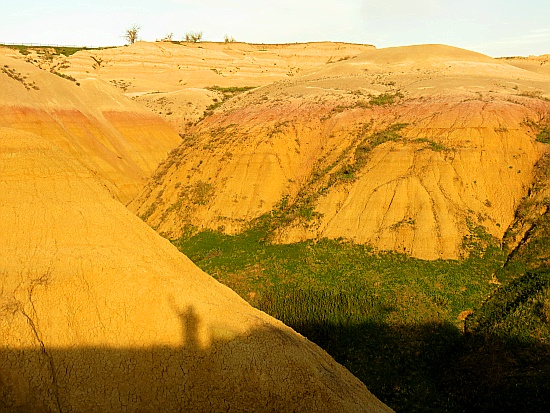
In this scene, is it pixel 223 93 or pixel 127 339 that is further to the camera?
pixel 223 93

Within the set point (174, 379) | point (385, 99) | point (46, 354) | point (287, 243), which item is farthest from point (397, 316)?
point (385, 99)

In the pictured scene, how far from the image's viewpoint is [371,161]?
31859 millimetres

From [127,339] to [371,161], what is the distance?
22198 millimetres

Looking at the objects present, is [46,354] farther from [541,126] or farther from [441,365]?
[541,126]

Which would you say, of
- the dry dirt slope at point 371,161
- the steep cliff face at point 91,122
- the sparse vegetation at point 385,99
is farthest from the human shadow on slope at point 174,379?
the sparse vegetation at point 385,99

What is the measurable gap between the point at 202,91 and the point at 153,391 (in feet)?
170

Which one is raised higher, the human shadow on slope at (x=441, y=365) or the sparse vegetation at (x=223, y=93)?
the sparse vegetation at (x=223, y=93)

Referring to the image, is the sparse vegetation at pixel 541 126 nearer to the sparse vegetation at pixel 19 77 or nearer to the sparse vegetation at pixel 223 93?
the sparse vegetation at pixel 223 93

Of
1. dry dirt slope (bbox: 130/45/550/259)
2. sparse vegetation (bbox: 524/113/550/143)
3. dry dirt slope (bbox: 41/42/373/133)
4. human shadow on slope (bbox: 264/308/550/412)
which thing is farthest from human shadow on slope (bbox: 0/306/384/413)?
dry dirt slope (bbox: 41/42/373/133)

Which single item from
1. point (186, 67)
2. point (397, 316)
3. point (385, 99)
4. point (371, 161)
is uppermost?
point (186, 67)

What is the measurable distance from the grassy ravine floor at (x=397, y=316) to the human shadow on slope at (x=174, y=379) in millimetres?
6644

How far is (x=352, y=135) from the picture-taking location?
1379 inches

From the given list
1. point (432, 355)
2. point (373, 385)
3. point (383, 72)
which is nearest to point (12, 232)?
point (373, 385)

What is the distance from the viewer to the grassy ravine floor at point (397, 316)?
17734mm
